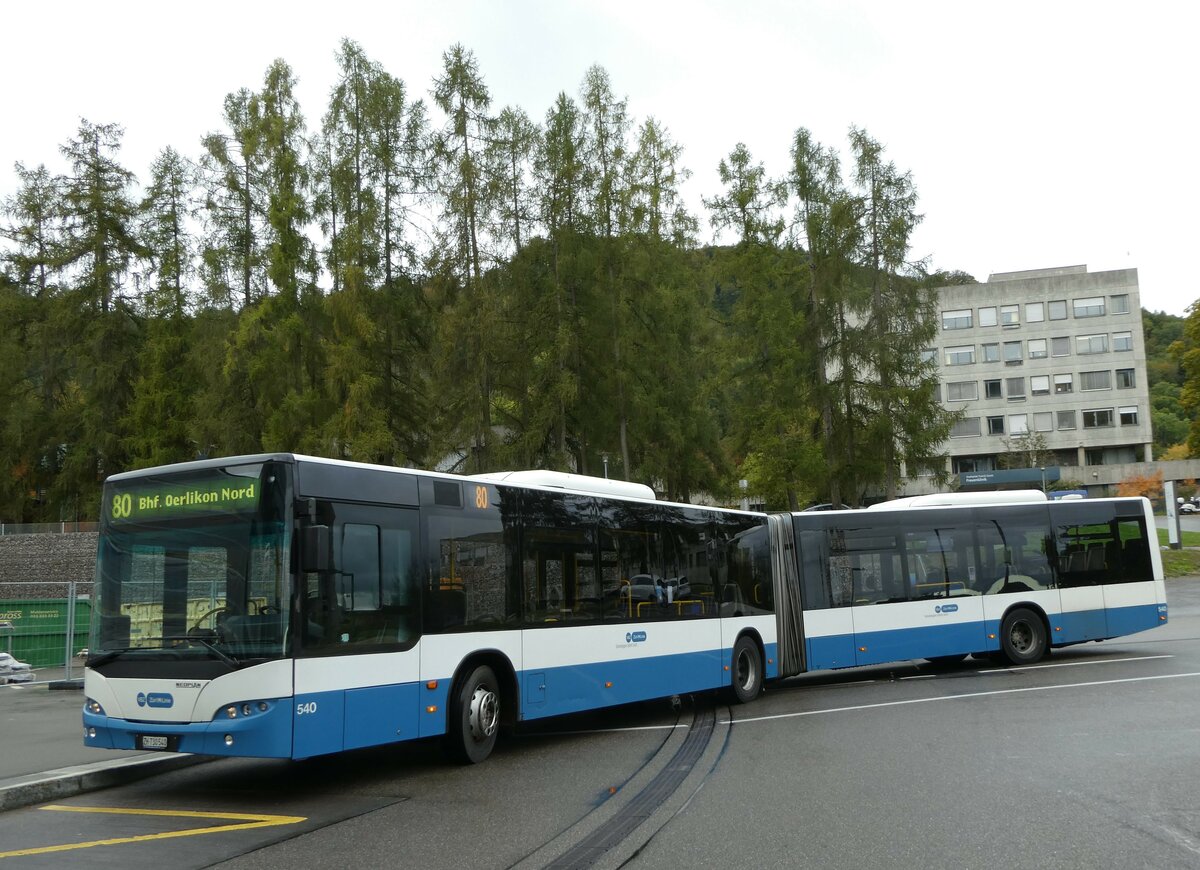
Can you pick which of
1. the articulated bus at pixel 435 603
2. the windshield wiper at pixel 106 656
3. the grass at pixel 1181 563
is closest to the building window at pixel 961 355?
the grass at pixel 1181 563

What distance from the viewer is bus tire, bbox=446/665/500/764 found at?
35.0 feet

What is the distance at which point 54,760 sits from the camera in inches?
418

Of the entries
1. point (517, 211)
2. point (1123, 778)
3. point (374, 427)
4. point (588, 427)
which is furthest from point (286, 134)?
point (1123, 778)

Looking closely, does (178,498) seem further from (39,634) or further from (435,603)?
(39,634)

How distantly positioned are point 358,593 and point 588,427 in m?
25.8

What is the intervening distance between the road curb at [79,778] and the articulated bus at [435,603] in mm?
526

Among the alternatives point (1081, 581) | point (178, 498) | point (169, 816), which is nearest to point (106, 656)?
point (178, 498)

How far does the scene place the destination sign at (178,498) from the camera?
30.2 ft

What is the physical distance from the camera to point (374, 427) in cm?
3325

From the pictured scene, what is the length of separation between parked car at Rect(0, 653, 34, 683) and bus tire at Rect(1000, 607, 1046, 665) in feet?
58.1

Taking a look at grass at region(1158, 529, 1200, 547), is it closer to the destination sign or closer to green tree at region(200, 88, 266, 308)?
green tree at region(200, 88, 266, 308)

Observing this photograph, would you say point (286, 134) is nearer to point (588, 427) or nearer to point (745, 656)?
point (588, 427)

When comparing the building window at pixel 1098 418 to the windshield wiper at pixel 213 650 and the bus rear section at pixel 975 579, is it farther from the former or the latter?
the windshield wiper at pixel 213 650

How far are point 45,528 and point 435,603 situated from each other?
44.6 metres
